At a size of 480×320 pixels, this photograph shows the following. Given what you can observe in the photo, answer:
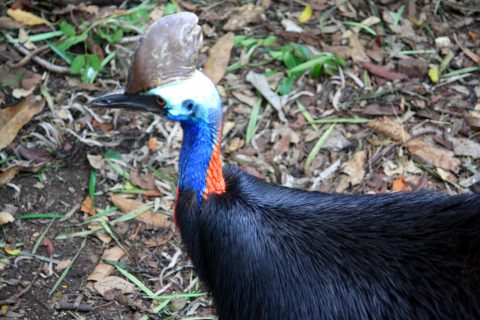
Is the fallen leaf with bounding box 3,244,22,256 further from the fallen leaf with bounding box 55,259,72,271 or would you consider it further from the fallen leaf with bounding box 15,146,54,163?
the fallen leaf with bounding box 15,146,54,163

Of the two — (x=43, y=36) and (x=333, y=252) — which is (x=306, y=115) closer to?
(x=43, y=36)

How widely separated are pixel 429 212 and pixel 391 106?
1.59 metres

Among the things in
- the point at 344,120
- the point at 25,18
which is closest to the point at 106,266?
Result: the point at 344,120

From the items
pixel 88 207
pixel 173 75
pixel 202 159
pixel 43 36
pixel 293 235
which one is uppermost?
pixel 173 75

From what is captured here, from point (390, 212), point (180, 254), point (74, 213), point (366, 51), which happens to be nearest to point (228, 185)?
point (390, 212)

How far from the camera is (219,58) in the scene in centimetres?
414

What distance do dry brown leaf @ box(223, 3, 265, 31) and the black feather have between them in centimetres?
183

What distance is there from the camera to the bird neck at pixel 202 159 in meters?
2.53

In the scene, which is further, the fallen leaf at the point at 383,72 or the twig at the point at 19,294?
the fallen leaf at the point at 383,72

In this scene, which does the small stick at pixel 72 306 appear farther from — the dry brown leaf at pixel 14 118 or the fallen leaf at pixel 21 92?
the fallen leaf at pixel 21 92

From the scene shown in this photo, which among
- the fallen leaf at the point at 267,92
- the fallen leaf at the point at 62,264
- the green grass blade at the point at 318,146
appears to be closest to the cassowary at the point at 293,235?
the fallen leaf at the point at 62,264

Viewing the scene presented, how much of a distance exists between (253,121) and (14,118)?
1.17 m

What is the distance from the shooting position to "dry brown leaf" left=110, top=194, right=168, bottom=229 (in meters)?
3.55

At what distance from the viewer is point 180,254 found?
345 cm
